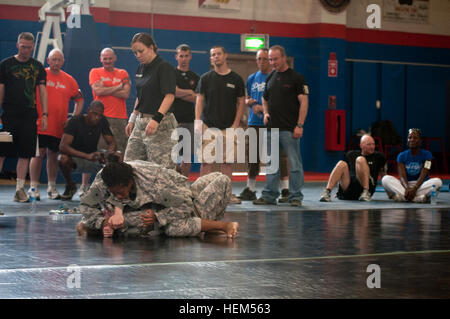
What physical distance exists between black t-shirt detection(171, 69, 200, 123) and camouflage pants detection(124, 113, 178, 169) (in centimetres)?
233

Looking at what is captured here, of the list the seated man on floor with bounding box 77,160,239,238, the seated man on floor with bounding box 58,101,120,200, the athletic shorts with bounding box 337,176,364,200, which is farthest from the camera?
the athletic shorts with bounding box 337,176,364,200

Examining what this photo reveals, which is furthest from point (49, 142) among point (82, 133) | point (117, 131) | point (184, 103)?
point (184, 103)

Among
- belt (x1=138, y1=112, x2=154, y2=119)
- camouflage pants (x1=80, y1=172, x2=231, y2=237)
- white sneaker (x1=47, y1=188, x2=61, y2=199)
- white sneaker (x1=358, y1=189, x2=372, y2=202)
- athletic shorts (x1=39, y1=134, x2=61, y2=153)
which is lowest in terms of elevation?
white sneaker (x1=358, y1=189, x2=372, y2=202)

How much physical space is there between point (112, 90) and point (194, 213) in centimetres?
388

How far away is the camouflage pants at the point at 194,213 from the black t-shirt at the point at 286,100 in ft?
8.19

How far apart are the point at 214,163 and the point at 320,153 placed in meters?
6.88

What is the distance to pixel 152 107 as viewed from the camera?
20.0 feet

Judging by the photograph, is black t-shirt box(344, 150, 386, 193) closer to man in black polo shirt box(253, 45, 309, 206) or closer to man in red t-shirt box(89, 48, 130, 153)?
man in black polo shirt box(253, 45, 309, 206)

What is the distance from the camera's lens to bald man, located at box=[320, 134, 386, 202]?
347 inches

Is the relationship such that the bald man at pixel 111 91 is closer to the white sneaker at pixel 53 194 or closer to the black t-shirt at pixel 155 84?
the white sneaker at pixel 53 194

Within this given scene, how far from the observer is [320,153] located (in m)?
14.4

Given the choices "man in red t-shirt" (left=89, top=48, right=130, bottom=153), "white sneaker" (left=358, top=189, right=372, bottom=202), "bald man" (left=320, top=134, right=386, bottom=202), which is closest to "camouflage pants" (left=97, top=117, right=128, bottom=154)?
"man in red t-shirt" (left=89, top=48, right=130, bottom=153)
